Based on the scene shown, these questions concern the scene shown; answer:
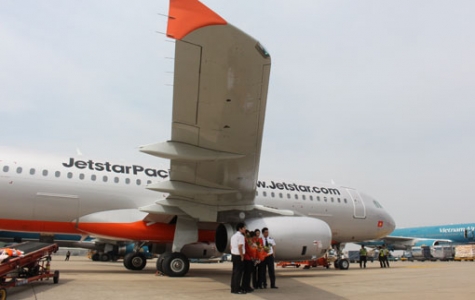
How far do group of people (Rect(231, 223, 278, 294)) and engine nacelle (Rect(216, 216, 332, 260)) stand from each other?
1.36m

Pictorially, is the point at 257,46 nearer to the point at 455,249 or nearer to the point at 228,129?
the point at 228,129

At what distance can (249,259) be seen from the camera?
8461 millimetres

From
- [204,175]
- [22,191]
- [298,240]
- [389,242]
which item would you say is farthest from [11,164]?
[389,242]

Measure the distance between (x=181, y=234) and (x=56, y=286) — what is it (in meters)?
3.71

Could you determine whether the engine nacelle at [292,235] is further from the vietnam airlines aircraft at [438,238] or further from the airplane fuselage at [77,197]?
the vietnam airlines aircraft at [438,238]

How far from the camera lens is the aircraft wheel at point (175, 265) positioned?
35.4ft

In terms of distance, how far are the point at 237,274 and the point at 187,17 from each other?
466cm

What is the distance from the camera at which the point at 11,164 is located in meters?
11.4

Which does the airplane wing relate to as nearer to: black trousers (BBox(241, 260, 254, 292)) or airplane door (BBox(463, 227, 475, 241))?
black trousers (BBox(241, 260, 254, 292))

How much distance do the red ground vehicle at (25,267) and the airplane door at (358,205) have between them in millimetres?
11132

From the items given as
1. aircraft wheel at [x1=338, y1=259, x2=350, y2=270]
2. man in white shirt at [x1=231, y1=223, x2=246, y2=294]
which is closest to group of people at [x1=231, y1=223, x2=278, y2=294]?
man in white shirt at [x1=231, y1=223, x2=246, y2=294]

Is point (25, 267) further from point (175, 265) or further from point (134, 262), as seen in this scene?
point (134, 262)

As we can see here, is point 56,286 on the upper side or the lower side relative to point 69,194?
lower

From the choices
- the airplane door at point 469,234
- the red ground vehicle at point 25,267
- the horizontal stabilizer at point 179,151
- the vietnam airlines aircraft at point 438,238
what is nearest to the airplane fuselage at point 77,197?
the red ground vehicle at point 25,267
